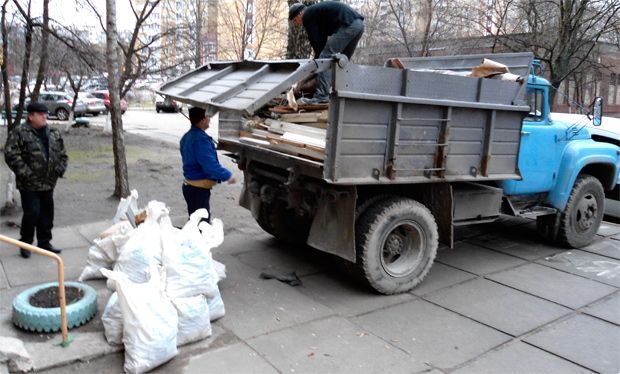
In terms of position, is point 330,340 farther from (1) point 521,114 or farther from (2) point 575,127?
(2) point 575,127

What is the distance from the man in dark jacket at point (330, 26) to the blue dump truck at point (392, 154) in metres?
0.79

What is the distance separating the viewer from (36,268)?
16.6 ft

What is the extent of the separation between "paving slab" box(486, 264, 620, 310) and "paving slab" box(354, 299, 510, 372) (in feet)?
3.91

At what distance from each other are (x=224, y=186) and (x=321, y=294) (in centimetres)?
527

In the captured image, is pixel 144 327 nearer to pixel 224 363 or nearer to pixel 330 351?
pixel 224 363

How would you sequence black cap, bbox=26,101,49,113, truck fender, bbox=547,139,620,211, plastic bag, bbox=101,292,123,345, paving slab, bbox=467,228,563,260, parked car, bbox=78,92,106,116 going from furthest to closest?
parked car, bbox=78,92,106,116
paving slab, bbox=467,228,563,260
truck fender, bbox=547,139,620,211
black cap, bbox=26,101,49,113
plastic bag, bbox=101,292,123,345

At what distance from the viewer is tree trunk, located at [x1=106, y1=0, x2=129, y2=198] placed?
7.56 metres

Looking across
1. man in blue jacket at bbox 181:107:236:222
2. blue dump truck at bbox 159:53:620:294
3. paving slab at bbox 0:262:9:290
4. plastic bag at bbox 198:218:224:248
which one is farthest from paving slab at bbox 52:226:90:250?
plastic bag at bbox 198:218:224:248

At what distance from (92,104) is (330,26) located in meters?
29.4

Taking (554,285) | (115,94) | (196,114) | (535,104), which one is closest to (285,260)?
(196,114)

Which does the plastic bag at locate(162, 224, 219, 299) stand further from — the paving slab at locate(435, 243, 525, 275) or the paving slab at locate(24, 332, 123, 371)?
the paving slab at locate(435, 243, 525, 275)

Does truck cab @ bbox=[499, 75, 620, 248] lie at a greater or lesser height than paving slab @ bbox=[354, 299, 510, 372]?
greater

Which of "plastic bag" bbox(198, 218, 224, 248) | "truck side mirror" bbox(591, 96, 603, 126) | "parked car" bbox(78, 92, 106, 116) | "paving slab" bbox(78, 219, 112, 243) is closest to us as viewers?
"plastic bag" bbox(198, 218, 224, 248)

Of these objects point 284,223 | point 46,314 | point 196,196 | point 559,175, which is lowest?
point 46,314
